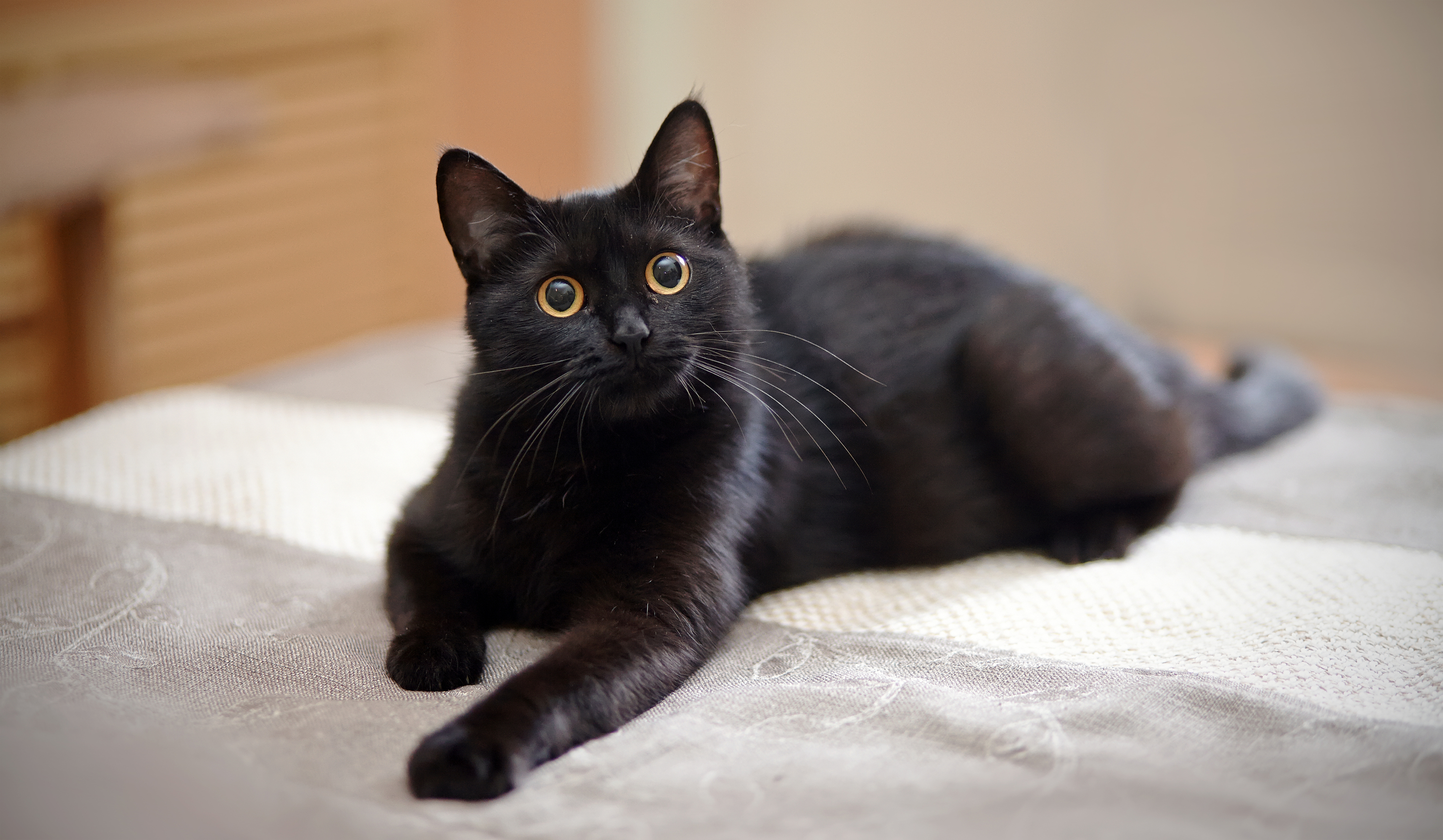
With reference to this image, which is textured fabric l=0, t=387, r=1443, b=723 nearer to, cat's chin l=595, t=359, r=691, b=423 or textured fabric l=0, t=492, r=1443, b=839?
textured fabric l=0, t=492, r=1443, b=839

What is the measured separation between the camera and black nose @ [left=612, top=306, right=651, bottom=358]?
1087 millimetres

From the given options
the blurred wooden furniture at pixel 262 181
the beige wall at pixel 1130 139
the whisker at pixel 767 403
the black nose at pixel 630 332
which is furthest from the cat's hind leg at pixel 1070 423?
the blurred wooden furniture at pixel 262 181

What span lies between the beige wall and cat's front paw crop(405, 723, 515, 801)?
1.94 meters

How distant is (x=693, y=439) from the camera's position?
1223mm

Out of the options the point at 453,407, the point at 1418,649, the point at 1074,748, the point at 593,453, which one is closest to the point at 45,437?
the point at 453,407

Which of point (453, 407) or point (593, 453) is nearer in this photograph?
point (593, 453)

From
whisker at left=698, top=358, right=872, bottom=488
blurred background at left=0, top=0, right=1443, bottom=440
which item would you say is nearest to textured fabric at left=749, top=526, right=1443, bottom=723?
whisker at left=698, top=358, right=872, bottom=488

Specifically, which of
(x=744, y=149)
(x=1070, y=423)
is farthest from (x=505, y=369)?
(x=744, y=149)

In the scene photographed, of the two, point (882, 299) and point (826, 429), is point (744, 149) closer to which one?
point (882, 299)

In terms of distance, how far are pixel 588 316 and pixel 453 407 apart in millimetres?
270

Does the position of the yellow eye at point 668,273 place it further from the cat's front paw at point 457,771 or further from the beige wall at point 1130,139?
the beige wall at point 1130,139

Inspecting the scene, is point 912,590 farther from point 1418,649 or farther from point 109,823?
point 109,823

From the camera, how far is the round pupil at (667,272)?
46.3 inches

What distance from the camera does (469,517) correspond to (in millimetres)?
1232
